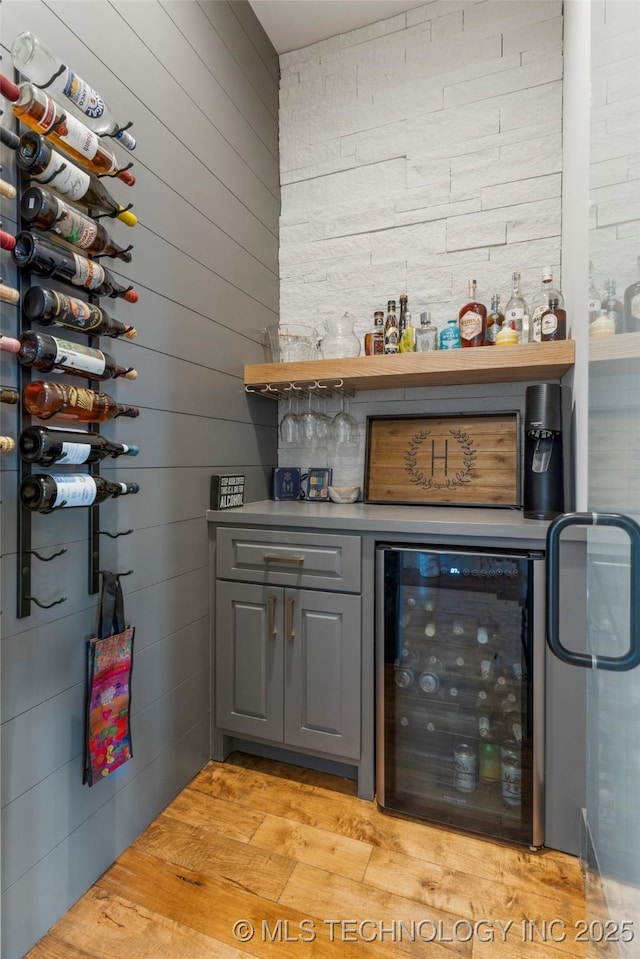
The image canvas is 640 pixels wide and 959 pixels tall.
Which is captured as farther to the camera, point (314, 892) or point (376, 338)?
point (376, 338)

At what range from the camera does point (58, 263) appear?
1.03 metres

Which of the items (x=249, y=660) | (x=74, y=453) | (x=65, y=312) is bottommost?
(x=249, y=660)

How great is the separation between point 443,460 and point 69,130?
163 centimetres

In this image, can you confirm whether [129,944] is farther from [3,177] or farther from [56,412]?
[3,177]

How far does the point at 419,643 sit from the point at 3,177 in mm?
1670

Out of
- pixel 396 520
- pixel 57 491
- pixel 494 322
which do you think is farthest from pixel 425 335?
pixel 57 491

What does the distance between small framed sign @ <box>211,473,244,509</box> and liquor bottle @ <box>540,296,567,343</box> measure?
129 centimetres

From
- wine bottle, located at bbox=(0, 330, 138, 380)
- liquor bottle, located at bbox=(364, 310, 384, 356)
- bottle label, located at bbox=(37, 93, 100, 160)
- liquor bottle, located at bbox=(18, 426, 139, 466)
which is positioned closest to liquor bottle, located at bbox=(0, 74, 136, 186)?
bottle label, located at bbox=(37, 93, 100, 160)

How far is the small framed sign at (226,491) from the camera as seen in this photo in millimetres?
1758

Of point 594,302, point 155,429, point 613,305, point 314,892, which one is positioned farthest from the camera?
point 155,429

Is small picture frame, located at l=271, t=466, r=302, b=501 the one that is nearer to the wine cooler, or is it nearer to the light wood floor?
the wine cooler

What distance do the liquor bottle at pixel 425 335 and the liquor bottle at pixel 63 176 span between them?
3.95 ft

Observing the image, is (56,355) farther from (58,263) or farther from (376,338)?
(376,338)

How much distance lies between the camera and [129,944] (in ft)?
3.52
